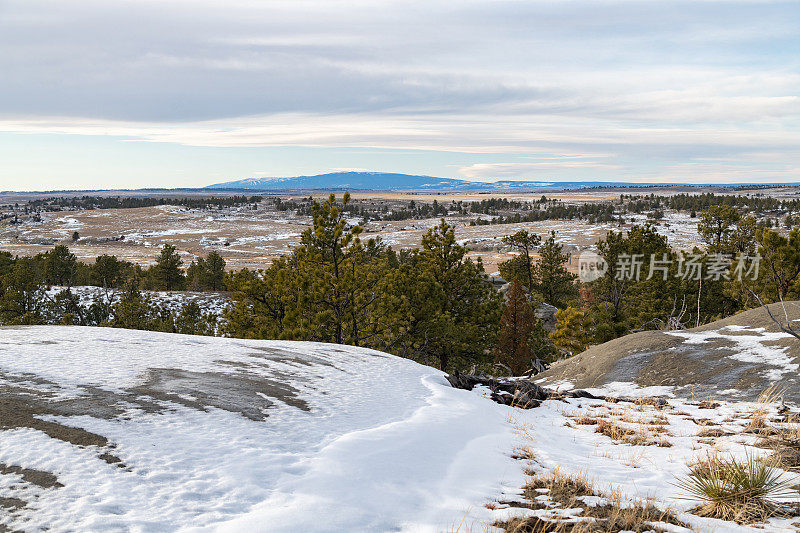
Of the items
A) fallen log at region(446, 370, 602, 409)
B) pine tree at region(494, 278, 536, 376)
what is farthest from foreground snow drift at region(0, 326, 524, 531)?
pine tree at region(494, 278, 536, 376)

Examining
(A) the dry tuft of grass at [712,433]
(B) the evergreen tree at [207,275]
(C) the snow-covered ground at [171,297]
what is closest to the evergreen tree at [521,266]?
(C) the snow-covered ground at [171,297]

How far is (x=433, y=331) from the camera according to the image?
26062 mm

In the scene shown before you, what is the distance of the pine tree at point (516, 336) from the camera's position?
30.7 meters

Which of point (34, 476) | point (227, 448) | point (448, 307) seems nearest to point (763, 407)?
point (227, 448)

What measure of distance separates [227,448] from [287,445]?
72 cm

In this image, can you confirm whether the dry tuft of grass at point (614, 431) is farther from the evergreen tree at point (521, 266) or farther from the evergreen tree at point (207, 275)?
the evergreen tree at point (207, 275)

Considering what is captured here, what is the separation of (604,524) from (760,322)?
1359 cm

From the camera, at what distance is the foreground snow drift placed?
4754 mm

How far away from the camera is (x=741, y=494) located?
5445 millimetres

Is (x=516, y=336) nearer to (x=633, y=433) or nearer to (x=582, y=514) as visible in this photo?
(x=633, y=433)

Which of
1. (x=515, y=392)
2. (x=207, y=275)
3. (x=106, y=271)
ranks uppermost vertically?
(x=515, y=392)

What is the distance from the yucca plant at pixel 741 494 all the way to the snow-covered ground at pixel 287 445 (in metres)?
0.19

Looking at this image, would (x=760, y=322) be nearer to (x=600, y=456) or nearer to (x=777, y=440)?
(x=777, y=440)

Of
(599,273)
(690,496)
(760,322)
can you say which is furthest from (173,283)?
(690,496)
